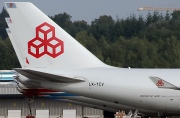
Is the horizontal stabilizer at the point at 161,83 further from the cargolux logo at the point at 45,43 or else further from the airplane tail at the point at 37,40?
the cargolux logo at the point at 45,43

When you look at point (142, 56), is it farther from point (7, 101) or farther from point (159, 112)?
point (159, 112)

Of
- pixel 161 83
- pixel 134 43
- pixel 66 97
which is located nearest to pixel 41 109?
pixel 66 97

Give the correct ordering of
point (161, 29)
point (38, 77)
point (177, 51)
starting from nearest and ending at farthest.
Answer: point (38, 77) → point (177, 51) → point (161, 29)

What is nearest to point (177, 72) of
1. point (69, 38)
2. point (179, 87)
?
point (179, 87)

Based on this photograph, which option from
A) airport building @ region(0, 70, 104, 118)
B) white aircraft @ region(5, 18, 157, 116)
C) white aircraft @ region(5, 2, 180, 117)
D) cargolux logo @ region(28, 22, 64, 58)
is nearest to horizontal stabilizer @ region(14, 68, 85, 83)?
white aircraft @ region(5, 2, 180, 117)

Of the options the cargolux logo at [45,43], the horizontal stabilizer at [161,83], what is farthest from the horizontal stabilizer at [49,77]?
the horizontal stabilizer at [161,83]

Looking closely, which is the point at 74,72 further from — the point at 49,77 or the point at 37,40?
the point at 37,40

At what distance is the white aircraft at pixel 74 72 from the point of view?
4188 centimetres

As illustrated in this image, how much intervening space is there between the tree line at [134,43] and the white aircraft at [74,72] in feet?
121

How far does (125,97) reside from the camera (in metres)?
42.1

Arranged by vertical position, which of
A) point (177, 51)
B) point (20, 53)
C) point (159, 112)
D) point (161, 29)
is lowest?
point (159, 112)

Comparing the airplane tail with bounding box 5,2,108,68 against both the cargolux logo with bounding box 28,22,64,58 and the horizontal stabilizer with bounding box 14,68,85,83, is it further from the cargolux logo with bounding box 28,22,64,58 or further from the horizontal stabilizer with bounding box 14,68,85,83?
the horizontal stabilizer with bounding box 14,68,85,83

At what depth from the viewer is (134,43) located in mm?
99562

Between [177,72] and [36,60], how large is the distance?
22.5 ft
